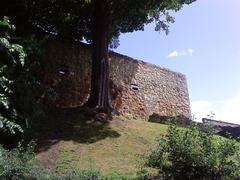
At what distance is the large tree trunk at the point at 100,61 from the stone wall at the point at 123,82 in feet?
5.65

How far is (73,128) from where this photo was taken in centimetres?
1355

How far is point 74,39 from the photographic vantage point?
18969mm

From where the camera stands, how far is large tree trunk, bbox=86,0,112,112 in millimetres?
15469

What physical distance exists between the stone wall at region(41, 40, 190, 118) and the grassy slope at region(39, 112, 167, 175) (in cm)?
385

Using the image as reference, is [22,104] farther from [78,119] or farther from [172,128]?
[172,128]

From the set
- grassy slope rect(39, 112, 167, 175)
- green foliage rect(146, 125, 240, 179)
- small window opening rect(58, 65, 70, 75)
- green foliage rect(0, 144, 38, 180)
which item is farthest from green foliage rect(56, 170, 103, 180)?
small window opening rect(58, 65, 70, 75)

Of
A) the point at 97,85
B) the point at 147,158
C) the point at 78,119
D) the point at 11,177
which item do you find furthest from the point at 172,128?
the point at 97,85

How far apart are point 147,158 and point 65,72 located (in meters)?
9.83

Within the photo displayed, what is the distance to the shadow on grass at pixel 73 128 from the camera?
12.7 metres

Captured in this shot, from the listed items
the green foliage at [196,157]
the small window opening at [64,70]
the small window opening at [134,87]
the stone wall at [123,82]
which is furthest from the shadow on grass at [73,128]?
the small window opening at [134,87]

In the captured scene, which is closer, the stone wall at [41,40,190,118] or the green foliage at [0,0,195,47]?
the green foliage at [0,0,195,47]

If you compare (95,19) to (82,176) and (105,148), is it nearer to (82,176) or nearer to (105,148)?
(105,148)

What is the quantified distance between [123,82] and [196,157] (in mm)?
12101

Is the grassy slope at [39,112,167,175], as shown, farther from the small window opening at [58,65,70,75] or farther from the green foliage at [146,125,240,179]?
the small window opening at [58,65,70,75]
